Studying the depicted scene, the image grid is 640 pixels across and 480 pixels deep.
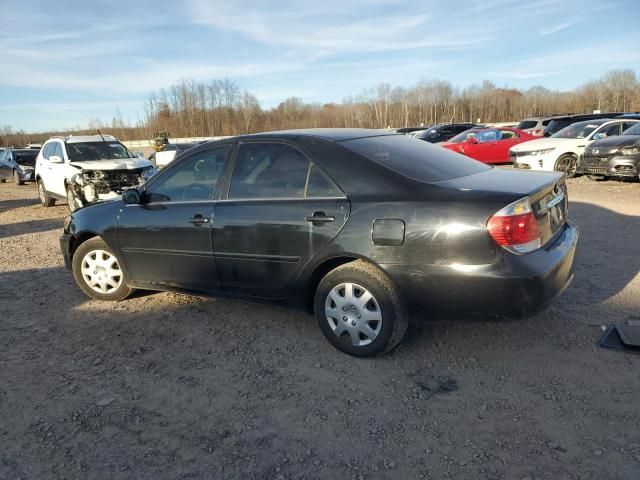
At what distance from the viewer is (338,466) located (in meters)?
2.49

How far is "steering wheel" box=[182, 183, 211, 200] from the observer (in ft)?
13.6

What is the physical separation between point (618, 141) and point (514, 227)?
9.82 meters

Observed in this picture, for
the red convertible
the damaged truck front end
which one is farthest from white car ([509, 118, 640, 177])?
the damaged truck front end

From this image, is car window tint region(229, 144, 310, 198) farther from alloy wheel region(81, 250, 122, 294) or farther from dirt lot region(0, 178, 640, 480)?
alloy wheel region(81, 250, 122, 294)

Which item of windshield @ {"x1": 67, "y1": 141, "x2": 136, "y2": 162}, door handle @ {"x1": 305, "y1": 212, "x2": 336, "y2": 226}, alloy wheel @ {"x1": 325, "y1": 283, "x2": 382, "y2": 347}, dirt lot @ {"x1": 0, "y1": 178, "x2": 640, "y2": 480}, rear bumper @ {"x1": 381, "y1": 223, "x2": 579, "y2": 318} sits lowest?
dirt lot @ {"x1": 0, "y1": 178, "x2": 640, "y2": 480}

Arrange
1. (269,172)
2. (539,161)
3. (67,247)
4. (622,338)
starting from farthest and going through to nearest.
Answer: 1. (539,161)
2. (67,247)
3. (269,172)
4. (622,338)

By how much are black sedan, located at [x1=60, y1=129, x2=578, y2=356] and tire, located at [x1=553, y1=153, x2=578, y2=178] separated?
10096mm

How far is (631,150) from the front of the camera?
10602 mm

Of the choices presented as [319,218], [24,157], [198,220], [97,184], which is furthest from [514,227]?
[24,157]

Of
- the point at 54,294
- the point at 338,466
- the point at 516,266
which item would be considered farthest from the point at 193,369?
the point at 54,294

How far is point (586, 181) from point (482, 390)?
1118 cm

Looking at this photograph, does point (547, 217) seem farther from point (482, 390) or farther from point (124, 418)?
point (124, 418)

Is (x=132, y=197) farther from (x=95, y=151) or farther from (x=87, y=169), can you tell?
(x=95, y=151)

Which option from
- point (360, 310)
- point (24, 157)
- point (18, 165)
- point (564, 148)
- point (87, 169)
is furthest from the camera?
point (24, 157)
